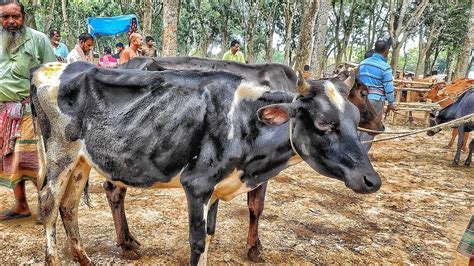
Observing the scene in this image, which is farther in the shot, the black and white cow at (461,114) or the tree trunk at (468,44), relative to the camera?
the tree trunk at (468,44)

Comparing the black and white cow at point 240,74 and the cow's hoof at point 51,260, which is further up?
the black and white cow at point 240,74

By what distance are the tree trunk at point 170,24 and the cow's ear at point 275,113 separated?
5534mm

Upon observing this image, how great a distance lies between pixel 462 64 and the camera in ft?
44.0

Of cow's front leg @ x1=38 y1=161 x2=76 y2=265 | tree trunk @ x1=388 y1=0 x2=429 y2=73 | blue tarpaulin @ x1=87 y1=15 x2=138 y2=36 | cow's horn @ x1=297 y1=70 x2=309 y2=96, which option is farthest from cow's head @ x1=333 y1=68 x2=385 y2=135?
blue tarpaulin @ x1=87 y1=15 x2=138 y2=36

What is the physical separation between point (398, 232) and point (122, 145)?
11.1 ft

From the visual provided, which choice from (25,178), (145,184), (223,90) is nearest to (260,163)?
(223,90)

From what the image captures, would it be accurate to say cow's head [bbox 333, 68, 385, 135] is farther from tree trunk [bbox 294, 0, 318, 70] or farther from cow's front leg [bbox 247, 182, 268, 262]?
tree trunk [bbox 294, 0, 318, 70]

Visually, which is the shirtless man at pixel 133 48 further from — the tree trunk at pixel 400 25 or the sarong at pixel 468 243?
the tree trunk at pixel 400 25

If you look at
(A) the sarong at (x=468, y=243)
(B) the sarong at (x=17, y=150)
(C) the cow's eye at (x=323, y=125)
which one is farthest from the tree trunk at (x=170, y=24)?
(A) the sarong at (x=468, y=243)

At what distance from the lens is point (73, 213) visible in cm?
314

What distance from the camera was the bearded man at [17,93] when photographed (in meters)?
3.61

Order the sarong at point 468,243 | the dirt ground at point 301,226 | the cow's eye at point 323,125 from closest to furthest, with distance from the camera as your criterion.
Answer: the cow's eye at point 323,125 < the sarong at point 468,243 < the dirt ground at point 301,226

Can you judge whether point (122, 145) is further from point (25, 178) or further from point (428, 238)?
point (428, 238)

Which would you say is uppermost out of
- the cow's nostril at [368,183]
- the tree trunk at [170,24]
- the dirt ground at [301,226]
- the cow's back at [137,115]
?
the tree trunk at [170,24]
